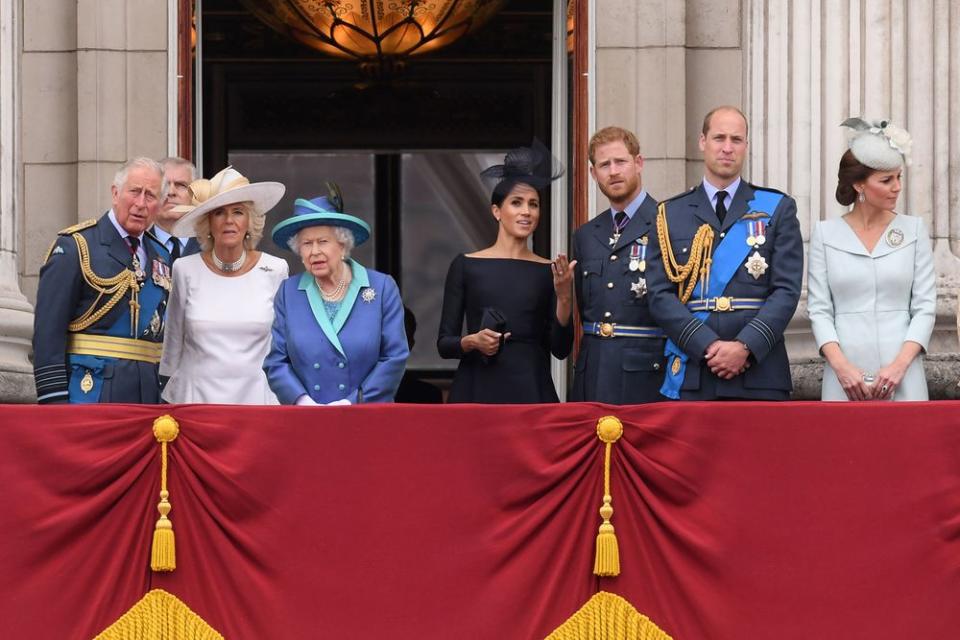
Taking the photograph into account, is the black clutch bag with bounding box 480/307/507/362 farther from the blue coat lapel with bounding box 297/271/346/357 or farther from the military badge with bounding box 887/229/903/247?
the military badge with bounding box 887/229/903/247

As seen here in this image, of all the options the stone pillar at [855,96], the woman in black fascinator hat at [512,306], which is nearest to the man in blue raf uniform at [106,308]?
the woman in black fascinator hat at [512,306]

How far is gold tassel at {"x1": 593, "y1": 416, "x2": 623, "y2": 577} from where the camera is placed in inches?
274

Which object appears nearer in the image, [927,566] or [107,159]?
[927,566]

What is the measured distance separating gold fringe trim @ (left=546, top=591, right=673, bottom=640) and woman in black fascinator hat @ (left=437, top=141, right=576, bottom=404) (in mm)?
1576

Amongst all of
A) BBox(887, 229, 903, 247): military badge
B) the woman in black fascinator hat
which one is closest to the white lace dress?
the woman in black fascinator hat

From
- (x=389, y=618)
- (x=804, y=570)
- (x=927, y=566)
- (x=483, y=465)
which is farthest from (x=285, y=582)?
(x=927, y=566)

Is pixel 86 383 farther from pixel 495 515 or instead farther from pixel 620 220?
pixel 620 220

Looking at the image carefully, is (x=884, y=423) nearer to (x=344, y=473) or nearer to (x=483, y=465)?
(x=483, y=465)

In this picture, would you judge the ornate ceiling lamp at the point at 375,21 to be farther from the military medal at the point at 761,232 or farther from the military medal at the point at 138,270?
the military medal at the point at 761,232

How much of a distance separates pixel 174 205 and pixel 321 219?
1111 millimetres

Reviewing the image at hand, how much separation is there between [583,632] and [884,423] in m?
1.31

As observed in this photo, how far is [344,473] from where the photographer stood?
23.1ft

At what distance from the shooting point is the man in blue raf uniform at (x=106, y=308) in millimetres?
A: 7805

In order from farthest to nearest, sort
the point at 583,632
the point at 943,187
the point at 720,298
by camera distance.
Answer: the point at 943,187
the point at 720,298
the point at 583,632
